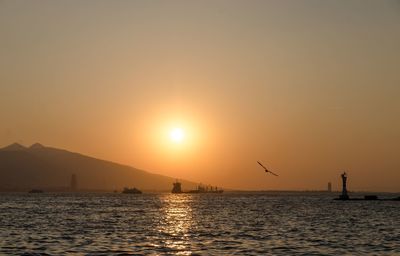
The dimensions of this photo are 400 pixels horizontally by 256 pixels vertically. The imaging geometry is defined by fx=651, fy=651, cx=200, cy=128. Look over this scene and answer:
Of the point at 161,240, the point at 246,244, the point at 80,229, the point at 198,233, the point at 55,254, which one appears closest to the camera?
the point at 55,254

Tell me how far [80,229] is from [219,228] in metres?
18.1

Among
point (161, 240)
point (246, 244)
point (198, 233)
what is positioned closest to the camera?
point (246, 244)

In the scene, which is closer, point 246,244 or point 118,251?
point 118,251

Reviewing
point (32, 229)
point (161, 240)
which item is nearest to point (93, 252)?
point (161, 240)

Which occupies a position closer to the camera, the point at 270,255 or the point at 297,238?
the point at 270,255

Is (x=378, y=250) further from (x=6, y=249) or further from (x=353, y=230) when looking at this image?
(x=6, y=249)

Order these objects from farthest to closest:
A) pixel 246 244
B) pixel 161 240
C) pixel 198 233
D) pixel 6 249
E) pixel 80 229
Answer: pixel 80 229 → pixel 198 233 → pixel 161 240 → pixel 246 244 → pixel 6 249

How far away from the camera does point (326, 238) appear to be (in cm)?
7125

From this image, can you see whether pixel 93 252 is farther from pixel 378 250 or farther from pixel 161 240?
pixel 378 250

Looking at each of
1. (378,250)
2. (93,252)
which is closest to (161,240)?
(93,252)

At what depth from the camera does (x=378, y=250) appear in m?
59.0

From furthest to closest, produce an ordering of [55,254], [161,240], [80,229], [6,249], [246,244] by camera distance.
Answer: [80,229]
[161,240]
[246,244]
[6,249]
[55,254]

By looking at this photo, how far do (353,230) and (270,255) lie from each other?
109ft

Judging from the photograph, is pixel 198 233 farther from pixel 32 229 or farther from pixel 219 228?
pixel 32 229
